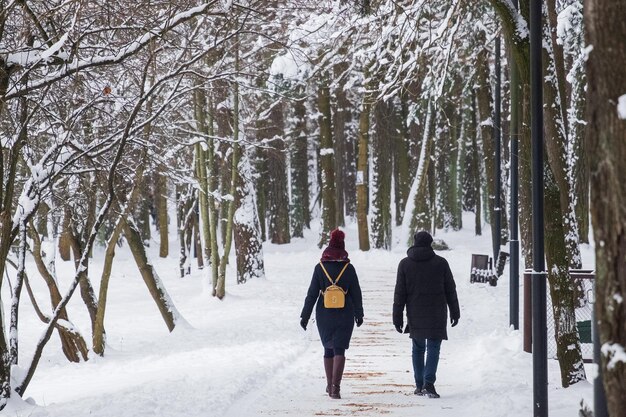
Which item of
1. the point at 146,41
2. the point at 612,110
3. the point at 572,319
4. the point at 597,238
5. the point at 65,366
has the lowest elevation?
the point at 65,366

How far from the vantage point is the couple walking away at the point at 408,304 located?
986 cm

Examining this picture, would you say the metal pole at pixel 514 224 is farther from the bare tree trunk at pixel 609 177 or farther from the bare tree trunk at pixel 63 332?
the bare tree trunk at pixel 609 177

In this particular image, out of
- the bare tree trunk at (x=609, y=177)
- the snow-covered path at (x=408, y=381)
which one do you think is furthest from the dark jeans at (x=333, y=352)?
the bare tree trunk at (x=609, y=177)

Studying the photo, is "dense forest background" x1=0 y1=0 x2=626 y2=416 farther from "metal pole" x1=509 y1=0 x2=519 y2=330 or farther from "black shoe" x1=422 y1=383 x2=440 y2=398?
"black shoe" x1=422 y1=383 x2=440 y2=398

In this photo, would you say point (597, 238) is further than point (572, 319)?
No

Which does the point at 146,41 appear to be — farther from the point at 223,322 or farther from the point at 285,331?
the point at 223,322

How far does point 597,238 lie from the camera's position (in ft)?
12.0

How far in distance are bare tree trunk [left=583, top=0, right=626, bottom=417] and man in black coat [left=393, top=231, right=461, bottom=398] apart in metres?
6.19

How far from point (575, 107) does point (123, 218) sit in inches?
617

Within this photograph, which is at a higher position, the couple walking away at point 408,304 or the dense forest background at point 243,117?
the dense forest background at point 243,117

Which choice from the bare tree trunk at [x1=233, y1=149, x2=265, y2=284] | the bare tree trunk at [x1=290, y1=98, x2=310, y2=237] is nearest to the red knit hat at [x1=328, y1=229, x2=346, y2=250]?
the bare tree trunk at [x1=233, y1=149, x2=265, y2=284]

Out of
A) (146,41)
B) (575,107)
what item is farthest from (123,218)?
(575,107)

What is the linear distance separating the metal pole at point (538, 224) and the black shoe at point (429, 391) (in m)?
2.48

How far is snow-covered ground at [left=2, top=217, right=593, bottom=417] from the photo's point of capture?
9.20 metres
